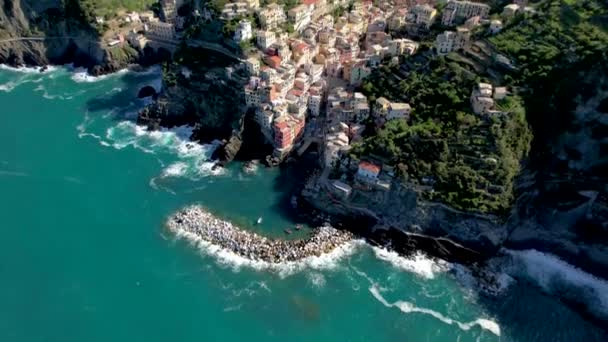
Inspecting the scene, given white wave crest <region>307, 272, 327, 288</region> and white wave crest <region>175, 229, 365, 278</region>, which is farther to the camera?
white wave crest <region>175, 229, 365, 278</region>

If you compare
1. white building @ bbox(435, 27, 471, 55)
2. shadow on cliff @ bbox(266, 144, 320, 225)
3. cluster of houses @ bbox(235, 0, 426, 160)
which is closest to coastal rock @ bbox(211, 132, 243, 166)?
cluster of houses @ bbox(235, 0, 426, 160)

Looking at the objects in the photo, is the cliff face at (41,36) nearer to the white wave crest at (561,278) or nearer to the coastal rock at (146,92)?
the coastal rock at (146,92)

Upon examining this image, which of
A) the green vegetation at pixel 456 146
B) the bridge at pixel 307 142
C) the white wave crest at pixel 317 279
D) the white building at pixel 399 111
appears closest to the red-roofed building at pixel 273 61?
the bridge at pixel 307 142

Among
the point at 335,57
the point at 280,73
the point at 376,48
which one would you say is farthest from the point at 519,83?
the point at 280,73

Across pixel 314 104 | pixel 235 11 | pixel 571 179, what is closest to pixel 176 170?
pixel 314 104

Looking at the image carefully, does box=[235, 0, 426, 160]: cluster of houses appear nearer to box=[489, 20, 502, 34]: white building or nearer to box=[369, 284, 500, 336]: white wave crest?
box=[489, 20, 502, 34]: white building

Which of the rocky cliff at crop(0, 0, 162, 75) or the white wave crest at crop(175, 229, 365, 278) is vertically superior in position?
the rocky cliff at crop(0, 0, 162, 75)

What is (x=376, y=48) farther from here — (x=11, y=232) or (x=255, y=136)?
(x=11, y=232)
